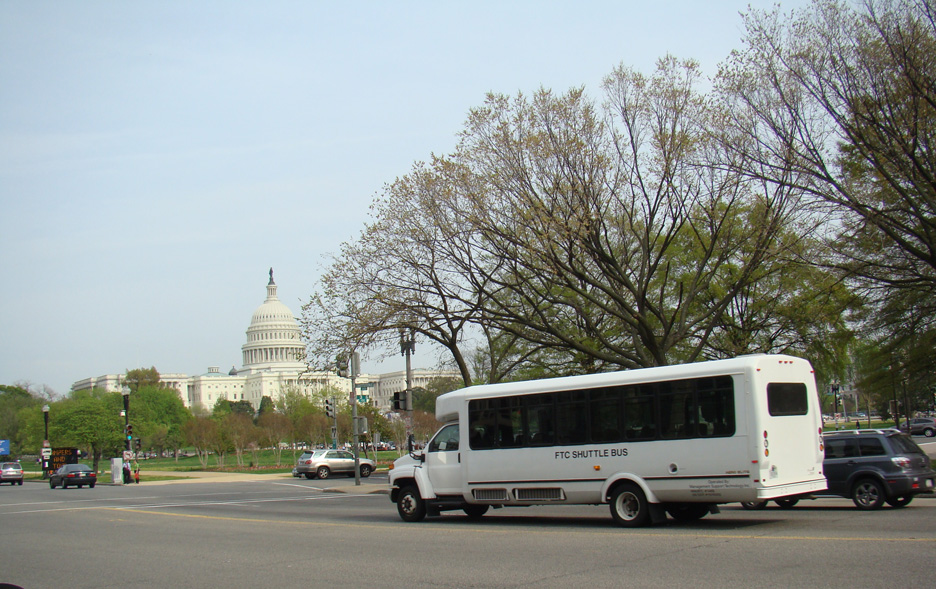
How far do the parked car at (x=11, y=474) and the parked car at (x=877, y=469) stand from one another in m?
52.6

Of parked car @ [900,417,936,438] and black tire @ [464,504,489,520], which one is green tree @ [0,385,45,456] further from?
black tire @ [464,504,489,520]

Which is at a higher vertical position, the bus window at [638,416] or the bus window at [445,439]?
the bus window at [638,416]

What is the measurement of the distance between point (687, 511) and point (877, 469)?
13.4 feet

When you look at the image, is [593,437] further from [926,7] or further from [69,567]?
[926,7]

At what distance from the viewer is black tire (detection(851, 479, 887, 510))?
50.9ft

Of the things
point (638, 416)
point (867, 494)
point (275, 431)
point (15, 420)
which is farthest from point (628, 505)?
point (15, 420)

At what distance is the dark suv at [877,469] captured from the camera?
15.3 m

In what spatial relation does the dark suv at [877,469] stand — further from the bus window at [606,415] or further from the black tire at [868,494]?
the bus window at [606,415]

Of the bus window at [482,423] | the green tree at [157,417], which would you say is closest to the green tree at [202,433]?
the green tree at [157,417]

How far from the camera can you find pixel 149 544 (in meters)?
14.5

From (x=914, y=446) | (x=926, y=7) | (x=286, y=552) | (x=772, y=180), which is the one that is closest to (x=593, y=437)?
(x=286, y=552)

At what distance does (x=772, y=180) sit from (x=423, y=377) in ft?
304

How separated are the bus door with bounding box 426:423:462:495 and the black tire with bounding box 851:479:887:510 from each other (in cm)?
763

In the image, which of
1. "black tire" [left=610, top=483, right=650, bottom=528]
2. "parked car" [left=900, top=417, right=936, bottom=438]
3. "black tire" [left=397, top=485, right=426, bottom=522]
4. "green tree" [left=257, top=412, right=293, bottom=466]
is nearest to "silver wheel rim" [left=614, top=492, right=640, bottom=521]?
"black tire" [left=610, top=483, right=650, bottom=528]
